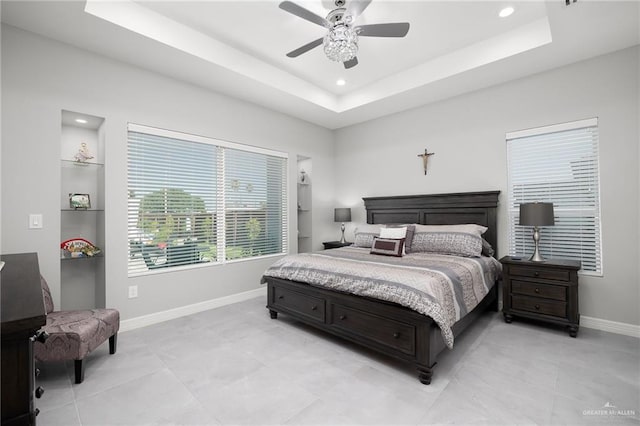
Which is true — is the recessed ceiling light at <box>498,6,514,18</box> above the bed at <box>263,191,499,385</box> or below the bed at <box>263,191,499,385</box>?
above

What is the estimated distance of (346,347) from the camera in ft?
8.92

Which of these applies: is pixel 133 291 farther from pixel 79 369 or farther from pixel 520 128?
pixel 520 128

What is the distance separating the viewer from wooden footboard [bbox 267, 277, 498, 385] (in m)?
2.15

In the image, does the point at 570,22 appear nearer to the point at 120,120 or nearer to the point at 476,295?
the point at 476,295

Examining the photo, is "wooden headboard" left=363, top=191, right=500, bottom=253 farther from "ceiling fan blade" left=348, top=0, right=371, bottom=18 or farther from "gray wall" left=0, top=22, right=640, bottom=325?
"ceiling fan blade" left=348, top=0, right=371, bottom=18

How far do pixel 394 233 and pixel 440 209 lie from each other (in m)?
0.92

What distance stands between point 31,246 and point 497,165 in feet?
16.9

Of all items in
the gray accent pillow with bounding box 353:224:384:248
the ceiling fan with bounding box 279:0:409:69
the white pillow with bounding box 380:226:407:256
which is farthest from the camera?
the gray accent pillow with bounding box 353:224:384:248

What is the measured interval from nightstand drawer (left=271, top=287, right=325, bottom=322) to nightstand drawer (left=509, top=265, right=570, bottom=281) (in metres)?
2.16

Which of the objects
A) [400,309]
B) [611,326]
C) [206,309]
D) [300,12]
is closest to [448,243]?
[400,309]

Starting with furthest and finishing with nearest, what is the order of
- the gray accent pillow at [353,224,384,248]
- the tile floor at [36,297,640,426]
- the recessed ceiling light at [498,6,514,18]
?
the gray accent pillow at [353,224,384,248] → the recessed ceiling light at [498,6,514,18] → the tile floor at [36,297,640,426]

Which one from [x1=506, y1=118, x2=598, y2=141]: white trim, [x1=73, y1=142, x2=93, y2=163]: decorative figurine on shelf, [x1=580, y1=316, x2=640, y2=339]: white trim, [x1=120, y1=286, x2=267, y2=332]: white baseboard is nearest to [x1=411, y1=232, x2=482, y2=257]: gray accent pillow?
[x1=580, y1=316, x2=640, y2=339]: white trim

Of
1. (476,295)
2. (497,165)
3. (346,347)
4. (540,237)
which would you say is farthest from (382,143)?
(346,347)

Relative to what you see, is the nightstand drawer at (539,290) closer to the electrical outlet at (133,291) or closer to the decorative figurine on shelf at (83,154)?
the electrical outlet at (133,291)
